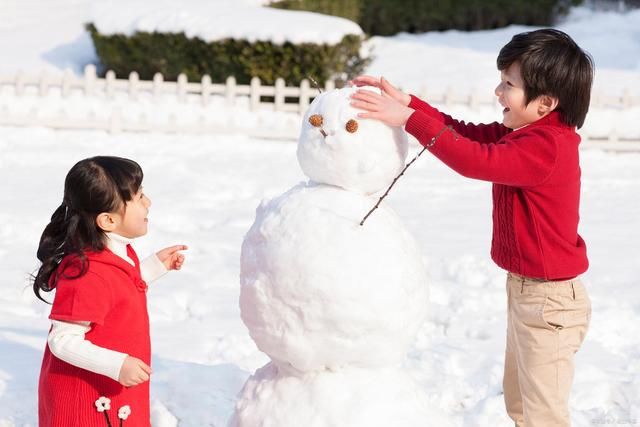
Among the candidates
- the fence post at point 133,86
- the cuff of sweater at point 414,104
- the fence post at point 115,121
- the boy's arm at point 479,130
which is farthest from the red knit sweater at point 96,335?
the fence post at point 133,86

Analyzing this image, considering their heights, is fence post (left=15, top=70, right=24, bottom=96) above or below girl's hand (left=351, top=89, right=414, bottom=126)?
below

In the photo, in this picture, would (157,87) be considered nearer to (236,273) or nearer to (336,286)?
(236,273)

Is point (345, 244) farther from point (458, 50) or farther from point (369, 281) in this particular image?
point (458, 50)

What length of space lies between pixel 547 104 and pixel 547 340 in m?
0.77

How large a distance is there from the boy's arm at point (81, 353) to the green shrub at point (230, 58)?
8953 millimetres

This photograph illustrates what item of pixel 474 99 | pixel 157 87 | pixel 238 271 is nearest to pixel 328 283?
pixel 238 271

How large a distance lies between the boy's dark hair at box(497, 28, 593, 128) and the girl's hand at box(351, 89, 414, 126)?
446mm

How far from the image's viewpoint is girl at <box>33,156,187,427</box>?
258cm

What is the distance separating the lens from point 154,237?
6234mm

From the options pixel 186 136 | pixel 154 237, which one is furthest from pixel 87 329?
pixel 186 136

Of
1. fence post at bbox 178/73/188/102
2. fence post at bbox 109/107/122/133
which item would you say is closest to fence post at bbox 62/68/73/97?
fence post at bbox 178/73/188/102

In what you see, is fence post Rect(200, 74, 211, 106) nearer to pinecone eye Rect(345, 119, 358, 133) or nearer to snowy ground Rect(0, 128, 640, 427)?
snowy ground Rect(0, 128, 640, 427)

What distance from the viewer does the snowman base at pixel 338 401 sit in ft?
8.55

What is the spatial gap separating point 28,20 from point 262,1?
4238mm
